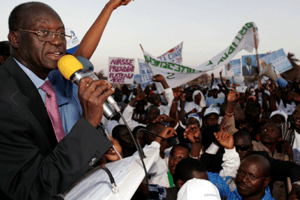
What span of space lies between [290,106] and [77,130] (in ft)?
26.9

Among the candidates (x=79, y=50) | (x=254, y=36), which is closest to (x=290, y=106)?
(x=254, y=36)

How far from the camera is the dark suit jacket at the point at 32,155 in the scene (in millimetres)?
713

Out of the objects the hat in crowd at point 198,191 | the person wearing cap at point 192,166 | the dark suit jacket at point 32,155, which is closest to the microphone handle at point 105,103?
the dark suit jacket at point 32,155

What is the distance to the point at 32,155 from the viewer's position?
0.74 metres

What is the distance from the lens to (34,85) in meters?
0.99

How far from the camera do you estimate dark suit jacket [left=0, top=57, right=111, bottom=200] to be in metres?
0.71

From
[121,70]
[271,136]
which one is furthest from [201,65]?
[121,70]

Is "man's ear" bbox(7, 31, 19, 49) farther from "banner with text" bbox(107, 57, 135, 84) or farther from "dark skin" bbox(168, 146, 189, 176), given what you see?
"banner with text" bbox(107, 57, 135, 84)

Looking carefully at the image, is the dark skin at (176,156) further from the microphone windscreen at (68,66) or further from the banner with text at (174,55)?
the banner with text at (174,55)

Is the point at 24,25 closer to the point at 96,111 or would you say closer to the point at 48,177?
the point at 96,111

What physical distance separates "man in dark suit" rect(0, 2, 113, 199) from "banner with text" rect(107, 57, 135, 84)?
348 inches

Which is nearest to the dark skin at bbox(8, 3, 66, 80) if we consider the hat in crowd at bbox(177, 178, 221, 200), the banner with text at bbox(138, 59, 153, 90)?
the hat in crowd at bbox(177, 178, 221, 200)

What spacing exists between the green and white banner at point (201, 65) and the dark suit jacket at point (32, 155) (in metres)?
4.65

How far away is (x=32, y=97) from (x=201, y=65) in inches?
193
